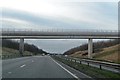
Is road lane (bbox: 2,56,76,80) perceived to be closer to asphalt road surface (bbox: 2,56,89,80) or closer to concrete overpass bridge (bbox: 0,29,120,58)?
asphalt road surface (bbox: 2,56,89,80)

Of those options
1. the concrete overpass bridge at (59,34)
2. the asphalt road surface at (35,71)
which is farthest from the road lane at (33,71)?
the concrete overpass bridge at (59,34)

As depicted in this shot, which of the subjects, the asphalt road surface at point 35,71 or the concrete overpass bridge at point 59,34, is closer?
the asphalt road surface at point 35,71

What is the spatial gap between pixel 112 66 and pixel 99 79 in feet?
19.0

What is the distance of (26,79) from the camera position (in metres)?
17.9

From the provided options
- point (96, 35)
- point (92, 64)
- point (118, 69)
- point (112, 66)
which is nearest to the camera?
point (118, 69)

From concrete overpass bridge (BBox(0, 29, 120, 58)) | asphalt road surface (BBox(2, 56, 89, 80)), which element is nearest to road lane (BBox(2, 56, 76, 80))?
asphalt road surface (BBox(2, 56, 89, 80))

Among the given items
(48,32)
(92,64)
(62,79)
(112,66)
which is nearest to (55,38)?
(48,32)

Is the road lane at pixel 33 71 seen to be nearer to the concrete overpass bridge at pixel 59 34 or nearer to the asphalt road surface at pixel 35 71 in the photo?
the asphalt road surface at pixel 35 71

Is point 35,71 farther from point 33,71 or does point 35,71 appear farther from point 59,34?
point 59,34

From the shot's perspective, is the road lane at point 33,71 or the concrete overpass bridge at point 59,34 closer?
the road lane at point 33,71

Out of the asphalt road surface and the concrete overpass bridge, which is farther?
the concrete overpass bridge

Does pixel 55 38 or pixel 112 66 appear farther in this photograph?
pixel 55 38

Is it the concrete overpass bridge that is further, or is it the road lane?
the concrete overpass bridge

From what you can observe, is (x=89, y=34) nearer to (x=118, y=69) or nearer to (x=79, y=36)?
(x=79, y=36)
